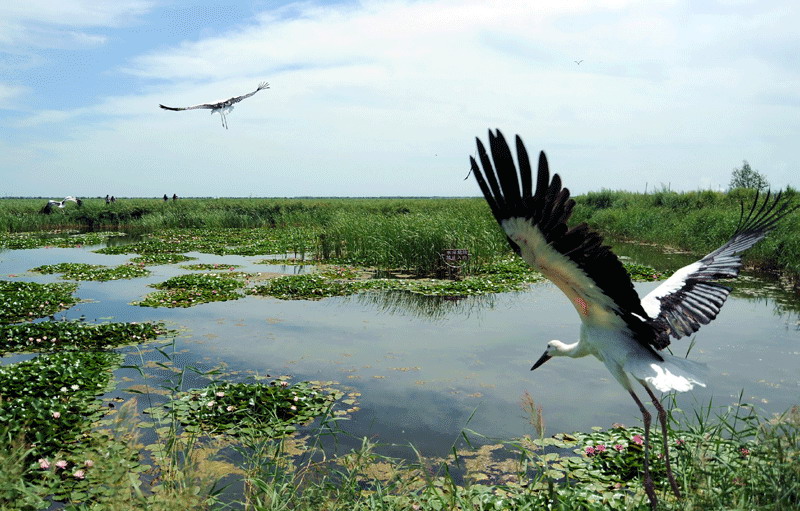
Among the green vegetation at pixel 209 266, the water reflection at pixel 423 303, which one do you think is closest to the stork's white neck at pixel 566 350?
the water reflection at pixel 423 303

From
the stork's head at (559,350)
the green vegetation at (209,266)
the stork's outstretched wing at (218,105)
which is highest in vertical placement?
the stork's outstretched wing at (218,105)

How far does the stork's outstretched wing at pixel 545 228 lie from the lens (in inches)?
94.9

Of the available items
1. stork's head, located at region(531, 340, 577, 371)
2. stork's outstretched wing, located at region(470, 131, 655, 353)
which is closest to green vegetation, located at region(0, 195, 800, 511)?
stork's head, located at region(531, 340, 577, 371)

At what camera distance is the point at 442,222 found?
13727mm

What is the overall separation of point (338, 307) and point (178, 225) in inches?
875

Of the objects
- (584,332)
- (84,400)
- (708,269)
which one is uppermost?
(708,269)

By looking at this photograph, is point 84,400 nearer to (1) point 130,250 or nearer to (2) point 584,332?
(2) point 584,332

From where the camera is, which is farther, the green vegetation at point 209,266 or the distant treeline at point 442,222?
the green vegetation at point 209,266

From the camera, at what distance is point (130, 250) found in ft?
60.7

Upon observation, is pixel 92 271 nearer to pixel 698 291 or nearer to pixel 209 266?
pixel 209 266

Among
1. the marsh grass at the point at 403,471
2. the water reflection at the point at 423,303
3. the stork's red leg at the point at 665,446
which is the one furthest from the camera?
the water reflection at the point at 423,303

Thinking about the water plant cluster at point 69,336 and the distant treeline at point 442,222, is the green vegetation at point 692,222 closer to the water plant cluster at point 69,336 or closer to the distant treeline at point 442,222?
the distant treeline at point 442,222

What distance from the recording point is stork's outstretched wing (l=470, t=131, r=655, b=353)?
7.91 feet

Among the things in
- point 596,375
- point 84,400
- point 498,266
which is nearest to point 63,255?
point 498,266
